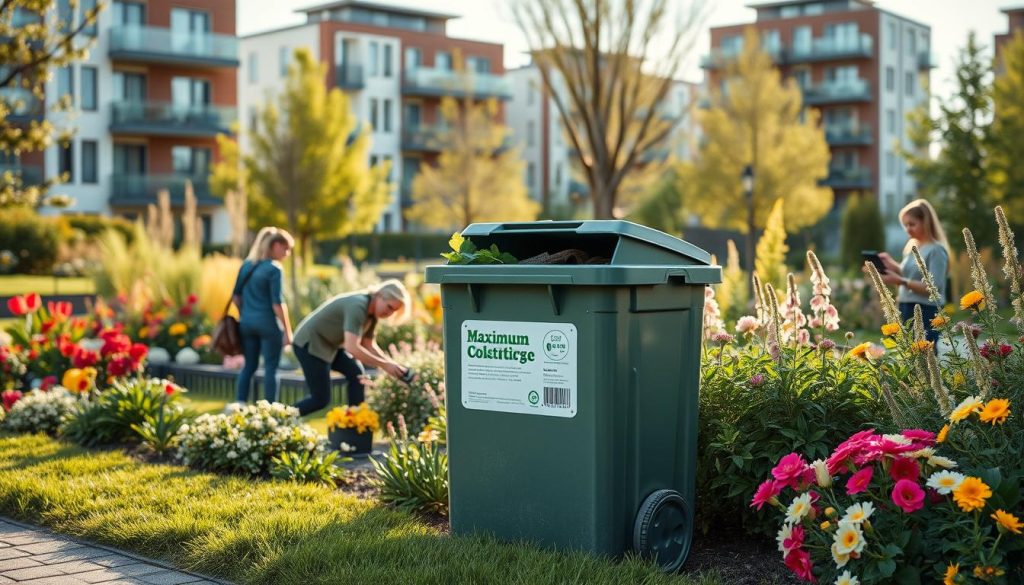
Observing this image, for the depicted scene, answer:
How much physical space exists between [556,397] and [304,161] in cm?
2801

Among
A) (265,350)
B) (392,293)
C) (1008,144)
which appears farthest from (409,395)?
(1008,144)

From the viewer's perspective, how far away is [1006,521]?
4098mm

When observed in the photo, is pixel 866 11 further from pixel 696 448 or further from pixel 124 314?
pixel 696 448

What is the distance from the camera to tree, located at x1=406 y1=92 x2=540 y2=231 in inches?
1752

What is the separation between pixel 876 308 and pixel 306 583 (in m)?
15.7

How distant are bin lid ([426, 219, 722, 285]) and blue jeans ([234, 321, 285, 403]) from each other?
444cm

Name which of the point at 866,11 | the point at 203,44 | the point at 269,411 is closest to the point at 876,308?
the point at 269,411

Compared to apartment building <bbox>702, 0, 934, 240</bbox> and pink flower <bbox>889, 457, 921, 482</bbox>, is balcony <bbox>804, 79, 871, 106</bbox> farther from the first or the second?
pink flower <bbox>889, 457, 921, 482</bbox>

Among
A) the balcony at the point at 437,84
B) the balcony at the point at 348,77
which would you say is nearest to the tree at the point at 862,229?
the balcony at the point at 437,84

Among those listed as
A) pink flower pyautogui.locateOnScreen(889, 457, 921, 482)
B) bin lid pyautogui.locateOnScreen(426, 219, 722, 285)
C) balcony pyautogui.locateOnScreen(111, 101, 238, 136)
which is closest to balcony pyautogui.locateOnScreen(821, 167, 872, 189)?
balcony pyautogui.locateOnScreen(111, 101, 238, 136)

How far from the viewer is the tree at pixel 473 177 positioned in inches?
1752

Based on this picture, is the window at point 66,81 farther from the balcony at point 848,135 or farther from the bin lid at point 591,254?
the bin lid at point 591,254

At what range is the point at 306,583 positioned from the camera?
486cm

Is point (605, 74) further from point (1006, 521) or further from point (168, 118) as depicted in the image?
point (168, 118)
